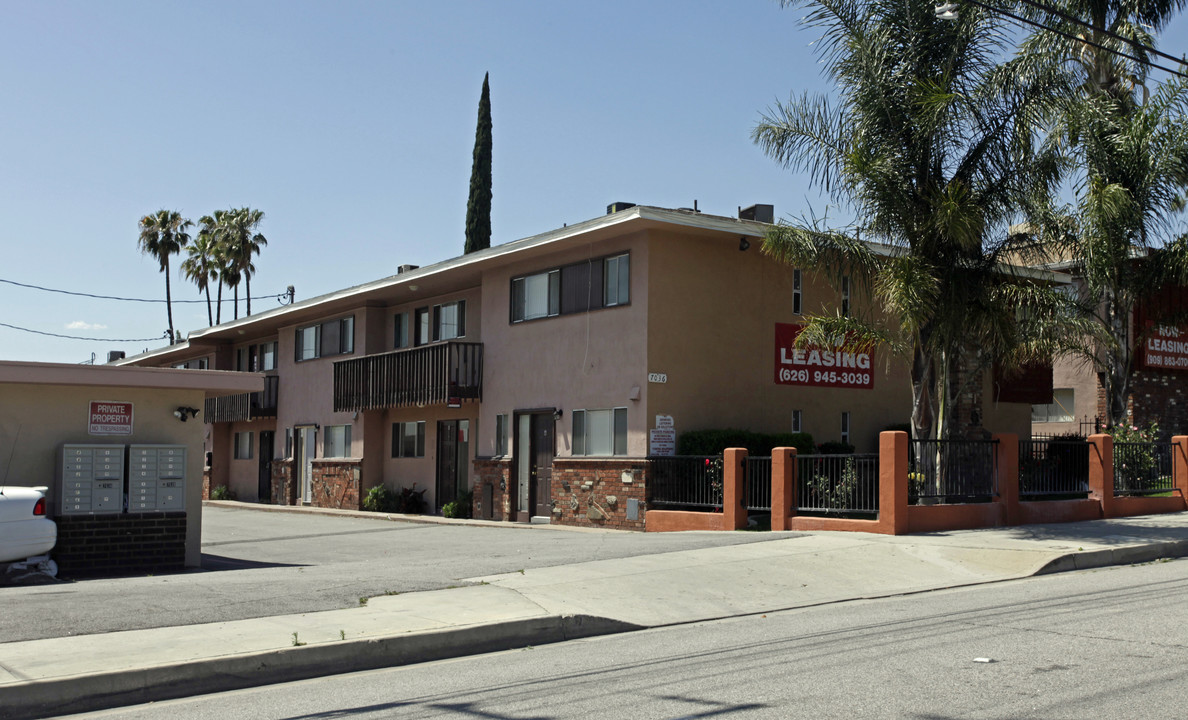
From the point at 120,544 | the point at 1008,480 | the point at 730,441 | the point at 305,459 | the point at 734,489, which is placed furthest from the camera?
the point at 305,459

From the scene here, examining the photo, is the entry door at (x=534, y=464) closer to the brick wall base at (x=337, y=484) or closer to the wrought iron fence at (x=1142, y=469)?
the brick wall base at (x=337, y=484)

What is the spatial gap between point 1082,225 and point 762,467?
322 inches

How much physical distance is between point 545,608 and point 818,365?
13790mm

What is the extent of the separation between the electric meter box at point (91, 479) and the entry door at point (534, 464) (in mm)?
10247

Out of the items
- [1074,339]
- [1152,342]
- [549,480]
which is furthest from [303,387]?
[1152,342]

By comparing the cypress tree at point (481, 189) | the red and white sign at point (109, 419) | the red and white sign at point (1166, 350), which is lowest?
the red and white sign at point (109, 419)

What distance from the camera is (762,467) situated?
18312 millimetres

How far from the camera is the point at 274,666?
8266 millimetres

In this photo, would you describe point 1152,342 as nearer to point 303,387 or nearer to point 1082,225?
point 1082,225

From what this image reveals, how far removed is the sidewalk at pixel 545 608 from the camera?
7.83m

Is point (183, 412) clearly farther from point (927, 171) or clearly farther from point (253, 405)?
point (253, 405)

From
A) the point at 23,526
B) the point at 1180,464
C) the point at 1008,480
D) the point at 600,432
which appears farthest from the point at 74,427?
the point at 1180,464

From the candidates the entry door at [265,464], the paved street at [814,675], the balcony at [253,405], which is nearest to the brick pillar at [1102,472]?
the paved street at [814,675]

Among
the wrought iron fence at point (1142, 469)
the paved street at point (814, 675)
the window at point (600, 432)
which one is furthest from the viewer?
the window at point (600, 432)
